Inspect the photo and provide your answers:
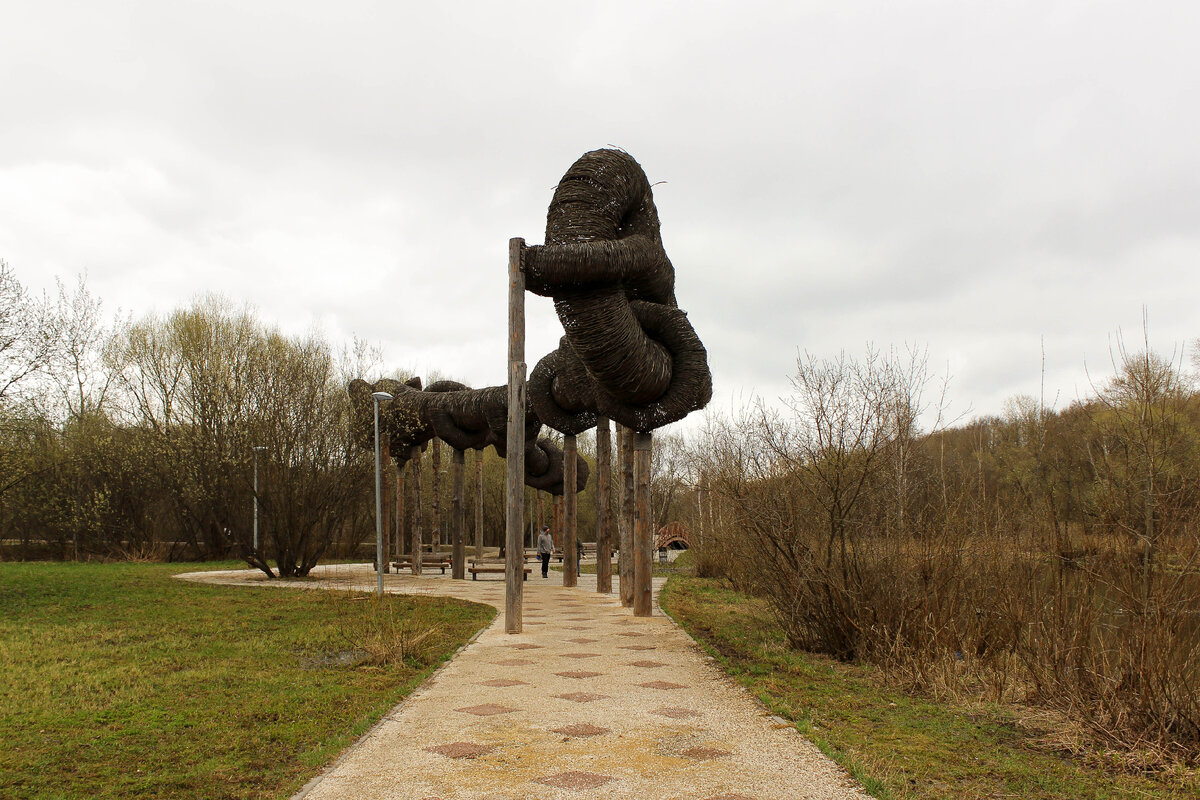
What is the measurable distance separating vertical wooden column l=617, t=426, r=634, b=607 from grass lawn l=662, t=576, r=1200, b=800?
4.54m

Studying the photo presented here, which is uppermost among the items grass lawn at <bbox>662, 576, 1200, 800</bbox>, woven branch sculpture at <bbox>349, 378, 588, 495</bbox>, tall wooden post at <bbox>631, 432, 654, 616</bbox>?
woven branch sculpture at <bbox>349, 378, 588, 495</bbox>

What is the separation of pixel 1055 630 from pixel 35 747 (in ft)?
22.8

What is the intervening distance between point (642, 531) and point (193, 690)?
250 inches

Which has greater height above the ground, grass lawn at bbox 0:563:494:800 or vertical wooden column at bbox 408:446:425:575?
vertical wooden column at bbox 408:446:425:575

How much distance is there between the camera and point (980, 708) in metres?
6.50

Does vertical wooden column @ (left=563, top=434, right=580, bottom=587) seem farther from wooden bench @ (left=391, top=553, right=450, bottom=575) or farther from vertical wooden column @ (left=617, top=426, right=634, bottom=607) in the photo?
wooden bench @ (left=391, top=553, right=450, bottom=575)

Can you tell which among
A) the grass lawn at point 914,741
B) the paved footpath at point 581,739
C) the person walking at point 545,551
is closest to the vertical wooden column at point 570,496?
the person walking at point 545,551

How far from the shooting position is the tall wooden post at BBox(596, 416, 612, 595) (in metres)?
15.1

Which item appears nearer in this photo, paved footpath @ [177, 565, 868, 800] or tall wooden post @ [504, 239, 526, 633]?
paved footpath @ [177, 565, 868, 800]

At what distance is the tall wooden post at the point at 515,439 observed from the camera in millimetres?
10328

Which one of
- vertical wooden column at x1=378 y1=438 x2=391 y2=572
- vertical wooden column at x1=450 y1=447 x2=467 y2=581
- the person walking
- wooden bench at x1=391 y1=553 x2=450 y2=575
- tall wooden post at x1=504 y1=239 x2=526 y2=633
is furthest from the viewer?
the person walking

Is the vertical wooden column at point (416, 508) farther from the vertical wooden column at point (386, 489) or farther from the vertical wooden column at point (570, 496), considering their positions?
the vertical wooden column at point (570, 496)

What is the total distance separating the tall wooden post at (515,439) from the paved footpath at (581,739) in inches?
45.0

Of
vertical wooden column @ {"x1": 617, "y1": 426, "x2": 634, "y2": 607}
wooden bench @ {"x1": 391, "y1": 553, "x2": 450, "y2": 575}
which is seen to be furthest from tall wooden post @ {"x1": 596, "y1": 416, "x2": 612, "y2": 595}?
wooden bench @ {"x1": 391, "y1": 553, "x2": 450, "y2": 575}
